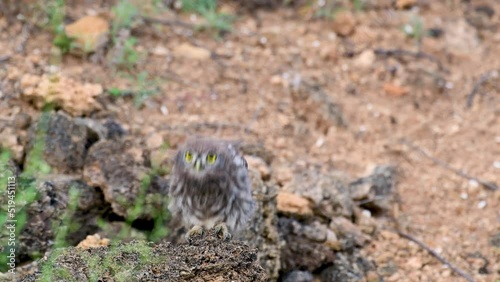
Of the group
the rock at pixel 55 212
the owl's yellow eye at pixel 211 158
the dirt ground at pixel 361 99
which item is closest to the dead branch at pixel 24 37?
the dirt ground at pixel 361 99

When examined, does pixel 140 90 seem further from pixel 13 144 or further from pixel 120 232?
pixel 120 232

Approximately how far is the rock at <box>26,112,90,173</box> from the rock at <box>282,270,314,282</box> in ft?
5.26

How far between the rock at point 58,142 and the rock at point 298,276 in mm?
1604

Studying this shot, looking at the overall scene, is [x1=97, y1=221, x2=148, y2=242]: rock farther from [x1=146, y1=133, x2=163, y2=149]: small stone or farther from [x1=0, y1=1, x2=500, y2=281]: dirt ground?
[x1=0, y1=1, x2=500, y2=281]: dirt ground

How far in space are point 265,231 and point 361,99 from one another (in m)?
2.51

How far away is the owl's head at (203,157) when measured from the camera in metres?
4.43

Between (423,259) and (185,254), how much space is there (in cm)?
238

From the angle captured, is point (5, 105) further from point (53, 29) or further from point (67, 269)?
point (67, 269)

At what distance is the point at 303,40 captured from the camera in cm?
769

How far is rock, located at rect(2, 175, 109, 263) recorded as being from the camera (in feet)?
15.4

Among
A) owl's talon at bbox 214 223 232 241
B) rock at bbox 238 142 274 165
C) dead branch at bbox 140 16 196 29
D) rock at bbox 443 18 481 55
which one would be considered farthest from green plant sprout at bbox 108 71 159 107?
rock at bbox 443 18 481 55

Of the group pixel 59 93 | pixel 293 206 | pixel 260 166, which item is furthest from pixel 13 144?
pixel 293 206

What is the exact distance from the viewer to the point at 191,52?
7.13 metres

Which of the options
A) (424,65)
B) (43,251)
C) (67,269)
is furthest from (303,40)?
(67,269)
